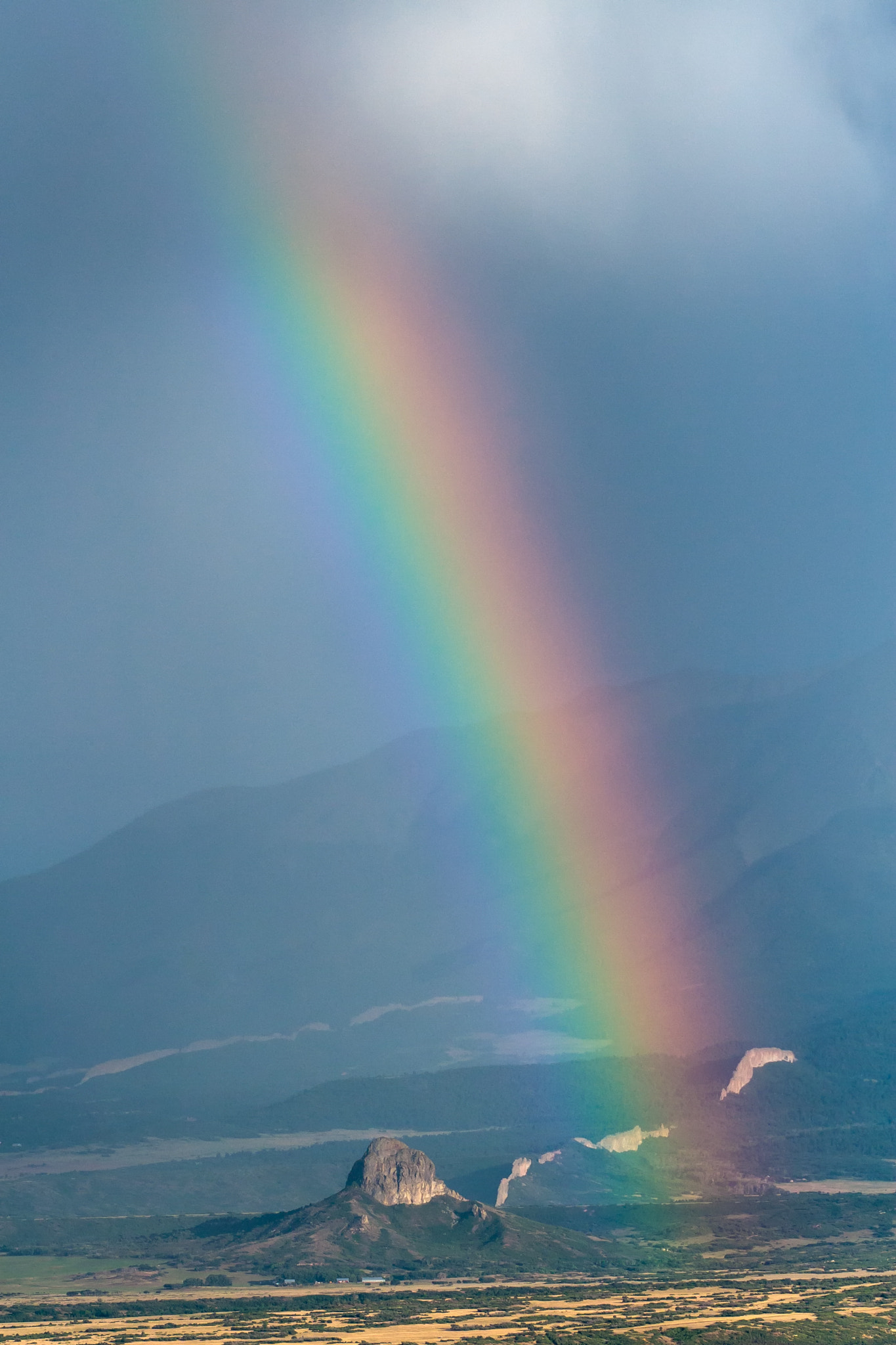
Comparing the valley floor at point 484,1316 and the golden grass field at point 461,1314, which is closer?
the valley floor at point 484,1316

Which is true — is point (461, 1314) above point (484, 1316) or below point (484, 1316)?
above

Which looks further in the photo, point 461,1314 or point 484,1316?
point 461,1314

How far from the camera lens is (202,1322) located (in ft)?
592

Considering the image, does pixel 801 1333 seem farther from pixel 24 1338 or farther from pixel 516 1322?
pixel 24 1338

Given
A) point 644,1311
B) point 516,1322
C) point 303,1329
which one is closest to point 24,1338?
point 303,1329

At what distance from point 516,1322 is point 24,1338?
41.2 m

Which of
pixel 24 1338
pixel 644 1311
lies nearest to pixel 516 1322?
pixel 644 1311

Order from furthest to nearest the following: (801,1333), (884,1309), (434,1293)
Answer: (434,1293), (884,1309), (801,1333)

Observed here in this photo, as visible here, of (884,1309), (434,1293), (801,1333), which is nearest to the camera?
(801,1333)

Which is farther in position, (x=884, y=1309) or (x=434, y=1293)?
(x=434, y=1293)

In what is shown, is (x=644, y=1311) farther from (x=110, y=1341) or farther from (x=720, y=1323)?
(x=110, y=1341)

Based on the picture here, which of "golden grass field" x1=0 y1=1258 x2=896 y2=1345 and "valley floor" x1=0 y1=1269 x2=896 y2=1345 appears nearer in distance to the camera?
"valley floor" x1=0 y1=1269 x2=896 y2=1345

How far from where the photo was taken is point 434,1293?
197 m

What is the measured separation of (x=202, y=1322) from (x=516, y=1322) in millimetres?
28110
